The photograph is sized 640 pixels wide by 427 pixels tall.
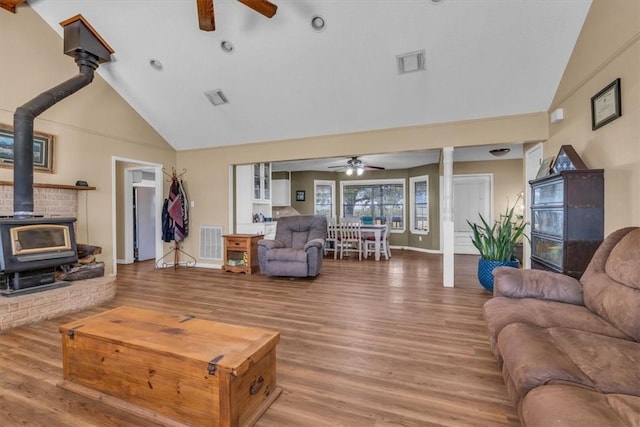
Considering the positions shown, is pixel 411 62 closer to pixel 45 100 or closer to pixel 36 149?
pixel 45 100

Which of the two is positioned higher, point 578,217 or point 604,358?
point 578,217

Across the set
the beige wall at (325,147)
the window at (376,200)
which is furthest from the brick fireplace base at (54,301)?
the window at (376,200)

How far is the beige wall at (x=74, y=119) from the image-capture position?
3.67 metres

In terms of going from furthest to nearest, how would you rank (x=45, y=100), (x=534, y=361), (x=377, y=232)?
(x=377, y=232) < (x=45, y=100) < (x=534, y=361)

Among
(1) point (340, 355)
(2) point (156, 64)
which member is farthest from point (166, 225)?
(1) point (340, 355)

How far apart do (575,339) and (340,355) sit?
4.71 ft

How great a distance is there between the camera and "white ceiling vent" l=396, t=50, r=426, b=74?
342 cm

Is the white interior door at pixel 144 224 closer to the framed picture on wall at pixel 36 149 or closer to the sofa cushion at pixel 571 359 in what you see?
the framed picture on wall at pixel 36 149

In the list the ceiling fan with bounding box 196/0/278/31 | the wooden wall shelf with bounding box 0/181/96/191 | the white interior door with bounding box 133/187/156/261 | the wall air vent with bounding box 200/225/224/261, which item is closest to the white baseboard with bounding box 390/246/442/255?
the wall air vent with bounding box 200/225/224/261

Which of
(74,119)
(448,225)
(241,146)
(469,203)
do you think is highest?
(74,119)

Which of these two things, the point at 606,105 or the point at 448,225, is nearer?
the point at 606,105

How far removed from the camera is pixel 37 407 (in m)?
1.69

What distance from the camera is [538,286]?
2188mm

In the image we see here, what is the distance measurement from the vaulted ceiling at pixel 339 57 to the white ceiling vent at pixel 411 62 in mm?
34
